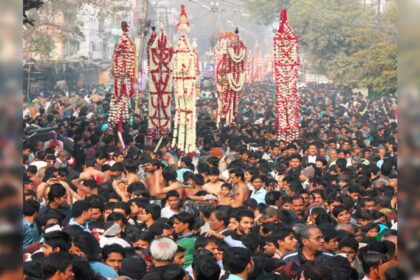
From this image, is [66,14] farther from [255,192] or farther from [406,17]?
[406,17]

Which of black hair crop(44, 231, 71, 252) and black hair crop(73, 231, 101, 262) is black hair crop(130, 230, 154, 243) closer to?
black hair crop(73, 231, 101, 262)

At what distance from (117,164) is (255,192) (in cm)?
193

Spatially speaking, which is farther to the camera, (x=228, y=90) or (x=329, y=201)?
(x=228, y=90)

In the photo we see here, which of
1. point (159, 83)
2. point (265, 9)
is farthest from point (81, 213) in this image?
point (265, 9)

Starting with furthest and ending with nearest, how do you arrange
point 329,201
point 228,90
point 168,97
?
point 228,90, point 168,97, point 329,201

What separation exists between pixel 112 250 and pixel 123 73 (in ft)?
44.3

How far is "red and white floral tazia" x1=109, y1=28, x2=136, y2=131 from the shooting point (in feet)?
60.7

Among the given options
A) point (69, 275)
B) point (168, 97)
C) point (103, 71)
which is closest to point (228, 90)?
point (168, 97)

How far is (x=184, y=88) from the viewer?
17.2m

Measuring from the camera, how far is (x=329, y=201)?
7992 millimetres

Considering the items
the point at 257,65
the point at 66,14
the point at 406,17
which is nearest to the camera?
the point at 406,17

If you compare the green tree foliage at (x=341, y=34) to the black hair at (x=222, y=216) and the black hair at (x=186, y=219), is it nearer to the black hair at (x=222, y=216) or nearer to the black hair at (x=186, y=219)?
the black hair at (x=222, y=216)

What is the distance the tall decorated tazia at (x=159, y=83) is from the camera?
18.4m

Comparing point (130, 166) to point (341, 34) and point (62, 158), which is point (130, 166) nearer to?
point (62, 158)
